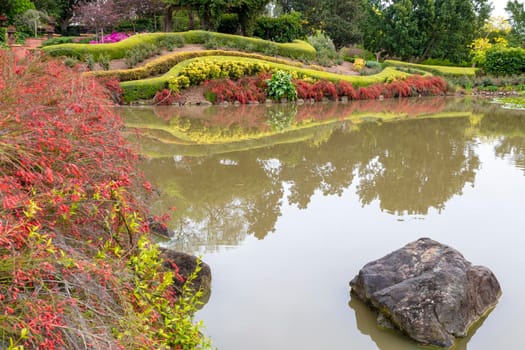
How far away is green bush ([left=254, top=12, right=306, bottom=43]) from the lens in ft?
97.7

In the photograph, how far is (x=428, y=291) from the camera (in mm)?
4195

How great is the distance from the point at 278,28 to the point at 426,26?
46.8 feet

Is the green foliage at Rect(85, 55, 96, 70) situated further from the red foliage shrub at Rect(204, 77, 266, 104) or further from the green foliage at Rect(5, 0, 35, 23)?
the green foliage at Rect(5, 0, 35, 23)

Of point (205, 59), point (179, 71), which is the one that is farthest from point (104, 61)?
point (205, 59)

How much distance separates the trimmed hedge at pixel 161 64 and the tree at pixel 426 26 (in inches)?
609

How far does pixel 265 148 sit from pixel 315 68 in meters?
17.1

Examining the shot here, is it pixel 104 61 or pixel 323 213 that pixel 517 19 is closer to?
pixel 104 61

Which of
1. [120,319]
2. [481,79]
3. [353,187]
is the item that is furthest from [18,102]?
[481,79]

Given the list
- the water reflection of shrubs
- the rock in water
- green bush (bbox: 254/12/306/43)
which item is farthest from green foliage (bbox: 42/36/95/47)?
the rock in water

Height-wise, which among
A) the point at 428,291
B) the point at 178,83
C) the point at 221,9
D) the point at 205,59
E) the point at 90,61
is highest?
the point at 221,9

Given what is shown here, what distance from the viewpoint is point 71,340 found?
2377 mm

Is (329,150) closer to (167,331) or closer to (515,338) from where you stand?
(515,338)

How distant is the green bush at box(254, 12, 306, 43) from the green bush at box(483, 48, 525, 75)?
45.7 ft

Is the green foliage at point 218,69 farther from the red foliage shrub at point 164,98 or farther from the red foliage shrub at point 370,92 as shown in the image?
the red foliage shrub at point 370,92
